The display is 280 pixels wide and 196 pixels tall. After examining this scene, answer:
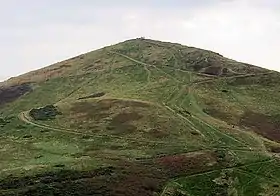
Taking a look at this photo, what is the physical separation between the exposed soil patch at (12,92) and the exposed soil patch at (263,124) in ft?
268

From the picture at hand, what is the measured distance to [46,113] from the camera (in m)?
127

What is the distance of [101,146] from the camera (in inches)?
3907

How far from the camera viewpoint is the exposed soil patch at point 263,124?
11056 centimetres

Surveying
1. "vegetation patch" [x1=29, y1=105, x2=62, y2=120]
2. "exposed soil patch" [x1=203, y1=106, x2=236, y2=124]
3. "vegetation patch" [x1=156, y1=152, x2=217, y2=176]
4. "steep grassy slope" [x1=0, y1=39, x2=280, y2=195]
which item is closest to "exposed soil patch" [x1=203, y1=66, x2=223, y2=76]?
"steep grassy slope" [x1=0, y1=39, x2=280, y2=195]

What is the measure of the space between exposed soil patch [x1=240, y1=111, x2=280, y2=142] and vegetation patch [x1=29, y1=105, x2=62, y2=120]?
4516cm

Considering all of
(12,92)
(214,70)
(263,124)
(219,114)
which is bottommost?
(12,92)

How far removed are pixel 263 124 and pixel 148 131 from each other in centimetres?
2858

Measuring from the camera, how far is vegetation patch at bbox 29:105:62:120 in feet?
407

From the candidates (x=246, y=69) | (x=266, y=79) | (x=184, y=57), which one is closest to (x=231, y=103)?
(x=266, y=79)

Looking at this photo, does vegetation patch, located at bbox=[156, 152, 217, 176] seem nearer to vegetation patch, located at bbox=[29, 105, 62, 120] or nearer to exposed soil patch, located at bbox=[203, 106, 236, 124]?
exposed soil patch, located at bbox=[203, 106, 236, 124]

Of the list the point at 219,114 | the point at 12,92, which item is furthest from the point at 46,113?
the point at 12,92

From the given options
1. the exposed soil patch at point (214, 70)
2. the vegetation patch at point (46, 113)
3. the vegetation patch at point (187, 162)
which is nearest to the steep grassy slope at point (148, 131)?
the vegetation patch at point (187, 162)

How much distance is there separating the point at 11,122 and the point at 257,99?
64462 millimetres

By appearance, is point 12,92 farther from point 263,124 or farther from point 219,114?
point 263,124
